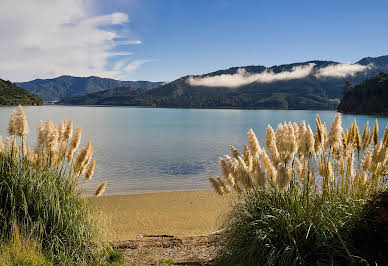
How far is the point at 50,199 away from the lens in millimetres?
5969

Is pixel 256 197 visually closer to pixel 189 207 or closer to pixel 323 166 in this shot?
pixel 323 166

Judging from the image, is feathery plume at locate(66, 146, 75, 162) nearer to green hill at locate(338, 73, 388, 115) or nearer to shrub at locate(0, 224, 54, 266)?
shrub at locate(0, 224, 54, 266)

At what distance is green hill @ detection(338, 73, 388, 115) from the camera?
148m

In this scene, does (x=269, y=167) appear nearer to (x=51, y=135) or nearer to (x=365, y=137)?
(x=365, y=137)

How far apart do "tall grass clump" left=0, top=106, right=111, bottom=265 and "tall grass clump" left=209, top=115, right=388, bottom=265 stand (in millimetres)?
2645

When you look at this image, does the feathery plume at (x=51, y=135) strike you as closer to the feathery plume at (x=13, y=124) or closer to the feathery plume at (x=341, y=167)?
the feathery plume at (x=13, y=124)

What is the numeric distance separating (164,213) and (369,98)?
6446 inches

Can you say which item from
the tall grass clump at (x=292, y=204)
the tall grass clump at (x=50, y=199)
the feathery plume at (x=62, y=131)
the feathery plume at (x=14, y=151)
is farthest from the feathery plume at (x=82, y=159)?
the tall grass clump at (x=292, y=204)

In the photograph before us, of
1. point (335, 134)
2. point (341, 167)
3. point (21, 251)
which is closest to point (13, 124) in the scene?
point (21, 251)

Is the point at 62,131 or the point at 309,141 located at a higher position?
the point at 62,131

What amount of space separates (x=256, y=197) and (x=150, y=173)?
21733 millimetres

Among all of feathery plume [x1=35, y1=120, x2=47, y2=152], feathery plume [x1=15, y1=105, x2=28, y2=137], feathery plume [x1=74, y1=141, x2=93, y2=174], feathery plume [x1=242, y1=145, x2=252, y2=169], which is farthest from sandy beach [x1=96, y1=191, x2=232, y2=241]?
feathery plume [x1=15, y1=105, x2=28, y2=137]

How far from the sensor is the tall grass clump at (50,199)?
5.90m

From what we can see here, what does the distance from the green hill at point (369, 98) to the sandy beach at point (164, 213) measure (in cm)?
15181
